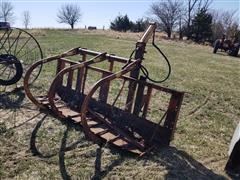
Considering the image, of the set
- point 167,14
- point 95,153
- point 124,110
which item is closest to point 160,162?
point 95,153

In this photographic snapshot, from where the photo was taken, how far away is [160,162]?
145 inches

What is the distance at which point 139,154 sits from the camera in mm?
3709

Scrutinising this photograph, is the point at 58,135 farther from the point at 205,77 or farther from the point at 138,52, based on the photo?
the point at 205,77

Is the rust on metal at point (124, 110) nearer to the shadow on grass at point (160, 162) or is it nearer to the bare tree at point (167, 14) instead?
the shadow on grass at point (160, 162)

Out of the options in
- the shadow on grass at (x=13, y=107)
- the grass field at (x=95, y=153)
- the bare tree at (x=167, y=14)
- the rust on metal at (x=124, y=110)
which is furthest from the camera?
the bare tree at (x=167, y=14)

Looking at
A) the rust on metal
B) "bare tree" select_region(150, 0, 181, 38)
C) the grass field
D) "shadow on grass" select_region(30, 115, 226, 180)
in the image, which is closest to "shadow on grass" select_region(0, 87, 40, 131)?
the grass field

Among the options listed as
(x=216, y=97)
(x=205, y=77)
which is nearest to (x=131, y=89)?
(x=216, y=97)

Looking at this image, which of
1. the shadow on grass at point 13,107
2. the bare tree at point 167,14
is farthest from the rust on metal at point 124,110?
the bare tree at point 167,14

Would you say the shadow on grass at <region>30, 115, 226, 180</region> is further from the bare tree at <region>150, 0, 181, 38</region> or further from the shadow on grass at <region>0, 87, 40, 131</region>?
the bare tree at <region>150, 0, 181, 38</region>

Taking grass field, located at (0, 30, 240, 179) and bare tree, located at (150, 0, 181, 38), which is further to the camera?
bare tree, located at (150, 0, 181, 38)

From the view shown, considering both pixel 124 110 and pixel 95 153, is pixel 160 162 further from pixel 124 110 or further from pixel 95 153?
pixel 124 110

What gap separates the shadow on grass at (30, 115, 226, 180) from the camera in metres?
3.41

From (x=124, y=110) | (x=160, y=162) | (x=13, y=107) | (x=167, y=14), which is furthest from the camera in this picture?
(x=167, y=14)

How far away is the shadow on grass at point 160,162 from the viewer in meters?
3.41
